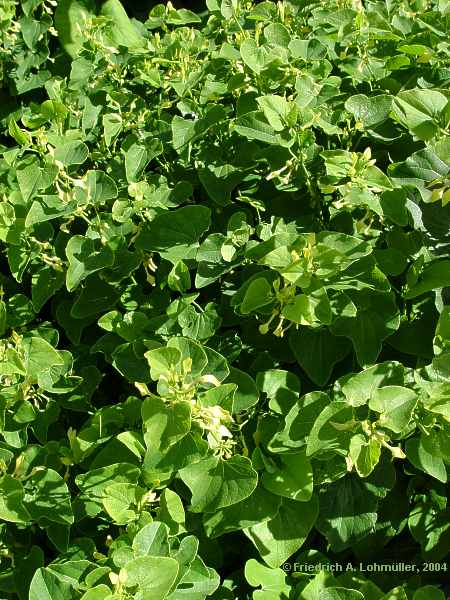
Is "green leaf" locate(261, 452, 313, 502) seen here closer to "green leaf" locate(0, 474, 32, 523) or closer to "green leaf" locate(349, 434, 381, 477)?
"green leaf" locate(349, 434, 381, 477)

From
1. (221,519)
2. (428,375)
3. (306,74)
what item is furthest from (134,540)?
(306,74)

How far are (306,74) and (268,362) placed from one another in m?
0.64

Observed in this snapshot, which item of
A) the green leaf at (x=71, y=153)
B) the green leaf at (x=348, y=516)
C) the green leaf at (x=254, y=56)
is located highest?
the green leaf at (x=254, y=56)

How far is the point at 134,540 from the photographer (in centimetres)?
118

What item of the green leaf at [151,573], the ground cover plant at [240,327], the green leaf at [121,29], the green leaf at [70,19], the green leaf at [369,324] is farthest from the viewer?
the green leaf at [70,19]

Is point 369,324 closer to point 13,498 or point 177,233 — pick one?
point 177,233

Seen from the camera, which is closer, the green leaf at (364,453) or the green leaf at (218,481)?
the green leaf at (364,453)

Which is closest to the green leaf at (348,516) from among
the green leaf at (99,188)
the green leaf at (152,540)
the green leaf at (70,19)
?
the green leaf at (152,540)

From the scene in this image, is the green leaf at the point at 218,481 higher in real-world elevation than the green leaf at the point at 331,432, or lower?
lower

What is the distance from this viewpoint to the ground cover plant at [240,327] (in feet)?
4.08

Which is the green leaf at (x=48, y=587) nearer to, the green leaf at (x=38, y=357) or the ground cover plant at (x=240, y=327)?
the ground cover plant at (x=240, y=327)

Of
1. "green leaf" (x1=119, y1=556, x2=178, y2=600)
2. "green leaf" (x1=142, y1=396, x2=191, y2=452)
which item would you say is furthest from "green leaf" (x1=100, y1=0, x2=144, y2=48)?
"green leaf" (x1=119, y1=556, x2=178, y2=600)

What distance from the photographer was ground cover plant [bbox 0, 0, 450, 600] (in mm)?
1243

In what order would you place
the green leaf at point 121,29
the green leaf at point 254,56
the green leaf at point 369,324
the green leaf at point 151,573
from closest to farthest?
the green leaf at point 151,573
the green leaf at point 369,324
the green leaf at point 254,56
the green leaf at point 121,29
